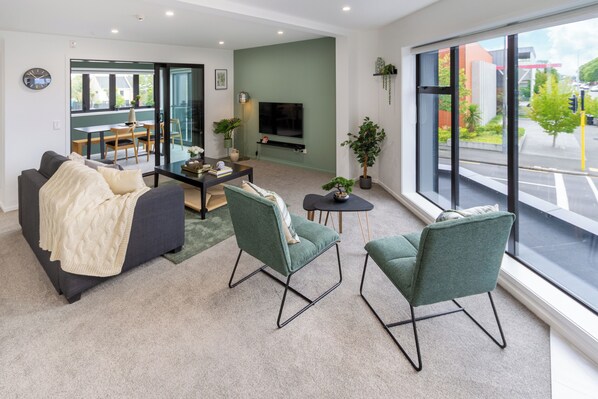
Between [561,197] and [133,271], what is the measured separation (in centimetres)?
344

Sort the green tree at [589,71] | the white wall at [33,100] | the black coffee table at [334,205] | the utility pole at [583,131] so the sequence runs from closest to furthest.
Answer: the green tree at [589,71]
the utility pole at [583,131]
the black coffee table at [334,205]
the white wall at [33,100]

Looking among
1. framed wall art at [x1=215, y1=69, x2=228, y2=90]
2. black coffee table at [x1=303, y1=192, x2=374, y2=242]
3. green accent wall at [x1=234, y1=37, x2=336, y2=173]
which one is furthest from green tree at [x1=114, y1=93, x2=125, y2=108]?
black coffee table at [x1=303, y1=192, x2=374, y2=242]

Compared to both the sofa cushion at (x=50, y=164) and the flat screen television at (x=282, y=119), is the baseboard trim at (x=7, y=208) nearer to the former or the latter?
the sofa cushion at (x=50, y=164)

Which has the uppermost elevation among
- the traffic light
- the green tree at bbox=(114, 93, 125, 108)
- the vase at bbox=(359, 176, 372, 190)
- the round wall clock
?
the green tree at bbox=(114, 93, 125, 108)

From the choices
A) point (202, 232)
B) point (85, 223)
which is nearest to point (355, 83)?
point (202, 232)

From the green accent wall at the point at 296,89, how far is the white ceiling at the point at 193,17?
899mm

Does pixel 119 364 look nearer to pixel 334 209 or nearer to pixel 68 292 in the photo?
pixel 68 292

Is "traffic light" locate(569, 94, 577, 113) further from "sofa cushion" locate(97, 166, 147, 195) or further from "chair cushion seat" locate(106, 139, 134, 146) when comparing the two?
"chair cushion seat" locate(106, 139, 134, 146)

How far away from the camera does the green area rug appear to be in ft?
11.3

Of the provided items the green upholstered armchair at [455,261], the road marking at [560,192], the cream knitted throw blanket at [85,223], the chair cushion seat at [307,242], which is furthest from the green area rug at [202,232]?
the road marking at [560,192]

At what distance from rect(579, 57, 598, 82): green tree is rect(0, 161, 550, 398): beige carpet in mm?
1578

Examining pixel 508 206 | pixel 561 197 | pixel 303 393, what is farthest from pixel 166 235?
pixel 561 197

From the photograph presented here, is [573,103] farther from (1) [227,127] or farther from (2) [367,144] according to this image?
(1) [227,127]

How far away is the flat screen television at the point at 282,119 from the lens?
7059mm
